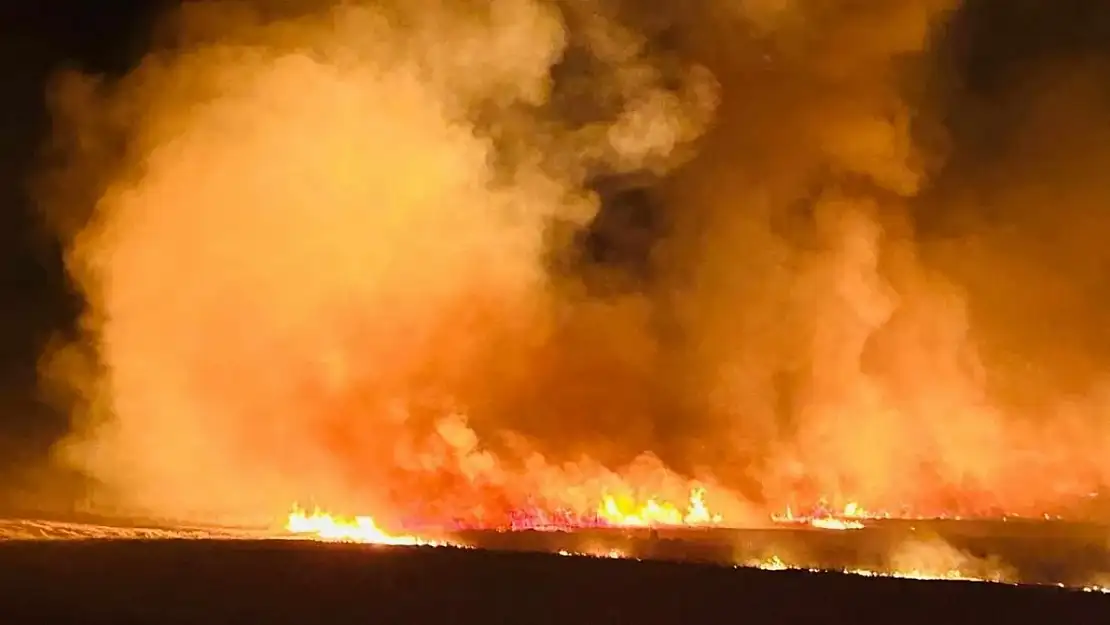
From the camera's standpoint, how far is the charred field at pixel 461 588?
16.3 metres

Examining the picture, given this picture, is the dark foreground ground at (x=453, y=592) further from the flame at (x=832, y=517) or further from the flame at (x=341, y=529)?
the flame at (x=832, y=517)

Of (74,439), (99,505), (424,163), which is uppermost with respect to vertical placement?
(424,163)

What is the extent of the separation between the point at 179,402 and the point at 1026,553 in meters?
24.9

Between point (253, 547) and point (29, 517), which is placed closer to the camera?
point (253, 547)

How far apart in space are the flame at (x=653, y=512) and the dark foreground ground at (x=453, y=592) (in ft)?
38.4

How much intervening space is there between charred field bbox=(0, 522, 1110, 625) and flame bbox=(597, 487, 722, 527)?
27.5 ft

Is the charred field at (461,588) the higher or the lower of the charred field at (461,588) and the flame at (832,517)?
the lower

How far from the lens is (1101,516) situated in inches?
1497

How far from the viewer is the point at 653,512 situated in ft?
110

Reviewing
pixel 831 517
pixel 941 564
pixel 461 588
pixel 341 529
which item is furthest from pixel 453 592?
pixel 831 517

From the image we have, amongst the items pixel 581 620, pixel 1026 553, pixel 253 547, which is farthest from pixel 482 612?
pixel 1026 553

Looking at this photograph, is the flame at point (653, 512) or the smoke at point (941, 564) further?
the flame at point (653, 512)

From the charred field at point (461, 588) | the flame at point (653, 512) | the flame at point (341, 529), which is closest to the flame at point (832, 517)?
the flame at point (653, 512)

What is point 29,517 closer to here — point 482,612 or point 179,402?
point 179,402
